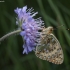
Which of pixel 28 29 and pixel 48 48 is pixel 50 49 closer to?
pixel 48 48

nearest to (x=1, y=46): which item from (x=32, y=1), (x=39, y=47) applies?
(x=32, y=1)

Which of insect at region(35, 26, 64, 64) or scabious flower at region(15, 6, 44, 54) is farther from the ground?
scabious flower at region(15, 6, 44, 54)

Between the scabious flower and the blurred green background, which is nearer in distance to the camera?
the scabious flower

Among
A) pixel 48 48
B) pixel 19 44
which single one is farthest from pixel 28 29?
pixel 19 44

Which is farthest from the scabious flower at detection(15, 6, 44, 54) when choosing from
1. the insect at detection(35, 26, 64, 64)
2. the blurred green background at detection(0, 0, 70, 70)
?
the blurred green background at detection(0, 0, 70, 70)

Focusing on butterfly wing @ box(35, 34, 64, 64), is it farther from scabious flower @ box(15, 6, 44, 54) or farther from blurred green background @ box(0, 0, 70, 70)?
blurred green background @ box(0, 0, 70, 70)

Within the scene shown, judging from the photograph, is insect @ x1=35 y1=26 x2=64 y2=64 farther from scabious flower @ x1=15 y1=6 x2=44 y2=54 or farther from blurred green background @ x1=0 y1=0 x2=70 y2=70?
blurred green background @ x1=0 y1=0 x2=70 y2=70

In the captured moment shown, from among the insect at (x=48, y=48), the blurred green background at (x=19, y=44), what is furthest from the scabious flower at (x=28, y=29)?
the blurred green background at (x=19, y=44)
